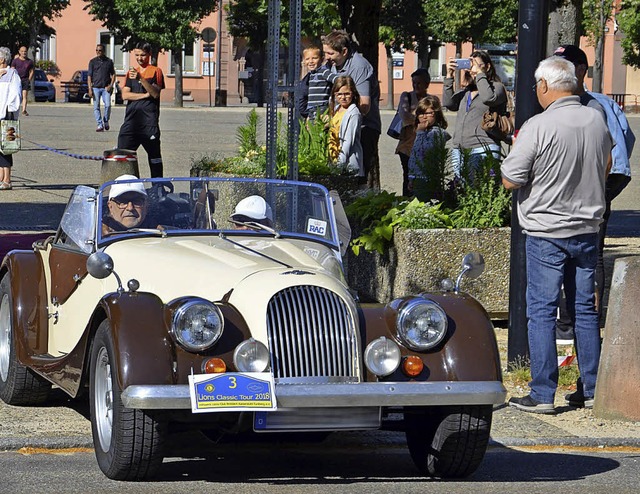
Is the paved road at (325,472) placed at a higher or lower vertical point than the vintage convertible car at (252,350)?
lower

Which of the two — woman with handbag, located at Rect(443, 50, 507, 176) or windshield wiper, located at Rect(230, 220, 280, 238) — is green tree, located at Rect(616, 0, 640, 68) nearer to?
woman with handbag, located at Rect(443, 50, 507, 176)

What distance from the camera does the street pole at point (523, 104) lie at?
325 inches

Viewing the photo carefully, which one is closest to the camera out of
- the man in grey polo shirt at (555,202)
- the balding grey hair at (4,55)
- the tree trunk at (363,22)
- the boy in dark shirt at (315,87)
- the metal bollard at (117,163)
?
the man in grey polo shirt at (555,202)

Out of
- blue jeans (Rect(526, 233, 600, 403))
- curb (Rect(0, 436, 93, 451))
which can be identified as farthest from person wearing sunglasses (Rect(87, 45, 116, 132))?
curb (Rect(0, 436, 93, 451))

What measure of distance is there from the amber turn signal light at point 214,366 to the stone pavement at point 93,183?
1205 millimetres

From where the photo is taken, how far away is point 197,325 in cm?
588

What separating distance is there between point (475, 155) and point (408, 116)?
130 inches

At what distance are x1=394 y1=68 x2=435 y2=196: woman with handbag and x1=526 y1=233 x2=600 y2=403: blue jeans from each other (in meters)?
6.45

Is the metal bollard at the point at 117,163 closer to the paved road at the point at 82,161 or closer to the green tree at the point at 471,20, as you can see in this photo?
the paved road at the point at 82,161

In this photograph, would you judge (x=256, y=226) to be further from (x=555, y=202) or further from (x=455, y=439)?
(x=455, y=439)

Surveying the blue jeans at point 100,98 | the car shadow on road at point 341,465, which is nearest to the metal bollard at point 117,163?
the car shadow on road at point 341,465

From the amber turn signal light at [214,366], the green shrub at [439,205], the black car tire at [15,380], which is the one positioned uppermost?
the green shrub at [439,205]

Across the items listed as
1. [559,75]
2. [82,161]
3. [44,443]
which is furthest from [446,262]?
[82,161]

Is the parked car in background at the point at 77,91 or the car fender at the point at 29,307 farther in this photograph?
the parked car in background at the point at 77,91
